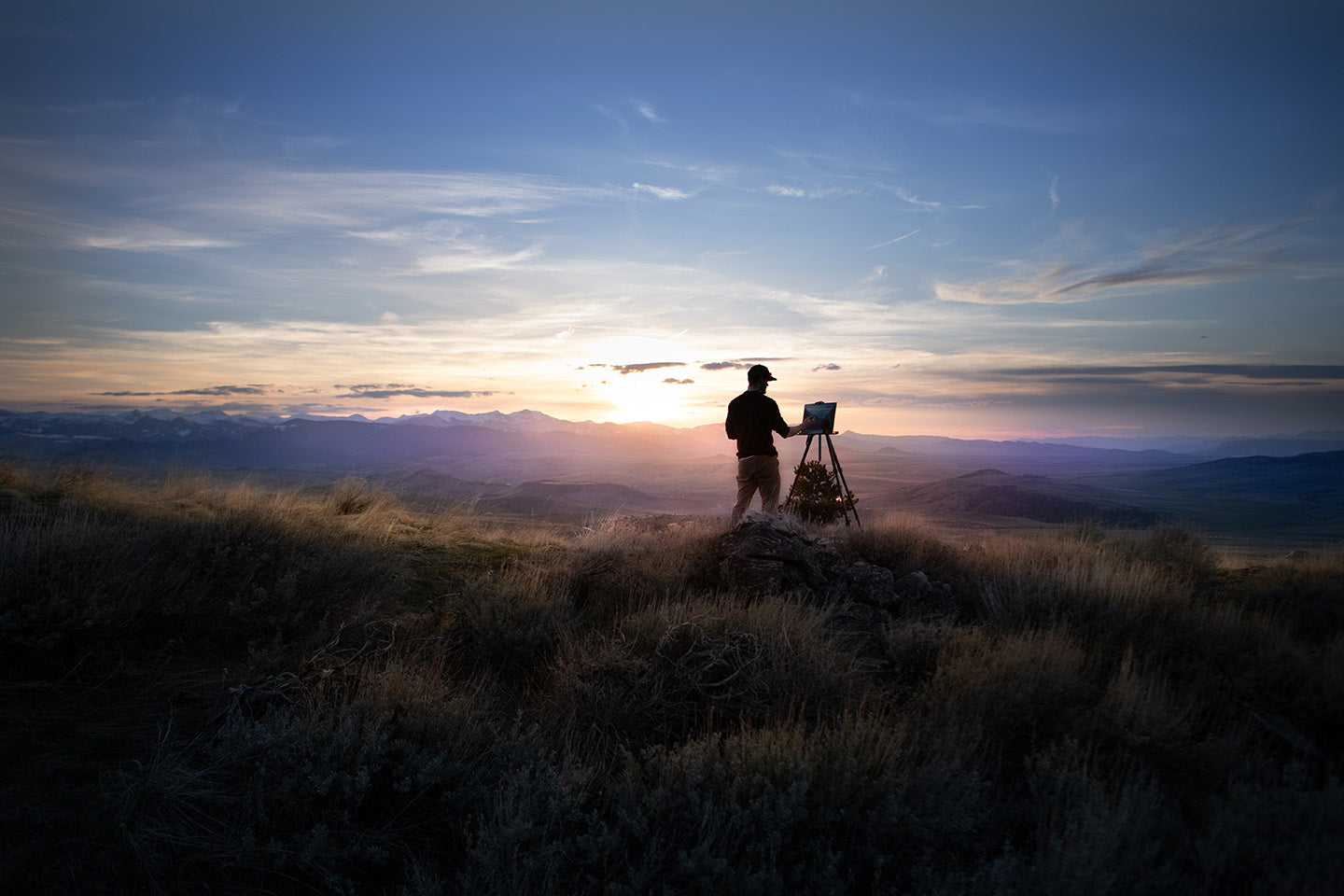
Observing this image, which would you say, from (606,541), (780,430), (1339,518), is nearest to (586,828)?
(606,541)

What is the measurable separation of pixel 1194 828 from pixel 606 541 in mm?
5529

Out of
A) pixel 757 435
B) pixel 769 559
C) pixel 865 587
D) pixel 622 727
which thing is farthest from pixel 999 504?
pixel 622 727

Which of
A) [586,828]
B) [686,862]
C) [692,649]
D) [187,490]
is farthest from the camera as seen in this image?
[187,490]

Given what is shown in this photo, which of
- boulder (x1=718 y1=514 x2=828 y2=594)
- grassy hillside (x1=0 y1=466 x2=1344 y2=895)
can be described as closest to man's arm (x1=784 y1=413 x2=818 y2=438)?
boulder (x1=718 y1=514 x2=828 y2=594)

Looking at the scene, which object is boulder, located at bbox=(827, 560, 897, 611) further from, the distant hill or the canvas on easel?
the distant hill

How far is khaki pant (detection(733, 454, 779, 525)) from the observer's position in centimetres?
903

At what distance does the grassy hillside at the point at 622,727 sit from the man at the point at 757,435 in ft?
10.0

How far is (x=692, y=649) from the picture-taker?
4.32m

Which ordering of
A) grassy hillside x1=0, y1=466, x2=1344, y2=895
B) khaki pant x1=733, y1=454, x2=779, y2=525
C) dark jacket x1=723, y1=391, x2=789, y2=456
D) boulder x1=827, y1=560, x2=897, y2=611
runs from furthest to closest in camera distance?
khaki pant x1=733, y1=454, x2=779, y2=525 < dark jacket x1=723, y1=391, x2=789, y2=456 < boulder x1=827, y1=560, x2=897, y2=611 < grassy hillside x1=0, y1=466, x2=1344, y2=895

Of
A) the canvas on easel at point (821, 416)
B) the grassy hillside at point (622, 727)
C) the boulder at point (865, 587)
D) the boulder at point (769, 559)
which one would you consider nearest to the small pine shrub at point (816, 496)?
the canvas on easel at point (821, 416)

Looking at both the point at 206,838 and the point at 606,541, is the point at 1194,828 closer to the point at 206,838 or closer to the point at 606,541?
the point at 206,838

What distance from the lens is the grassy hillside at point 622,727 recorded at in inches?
94.3

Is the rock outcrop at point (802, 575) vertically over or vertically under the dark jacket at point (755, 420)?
under

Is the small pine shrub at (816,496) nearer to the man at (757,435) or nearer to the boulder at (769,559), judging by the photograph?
the man at (757,435)
